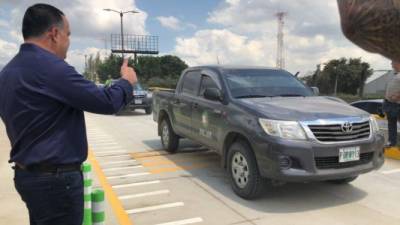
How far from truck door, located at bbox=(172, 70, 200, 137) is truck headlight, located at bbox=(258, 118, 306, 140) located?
8.08ft

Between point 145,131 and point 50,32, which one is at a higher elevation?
point 50,32

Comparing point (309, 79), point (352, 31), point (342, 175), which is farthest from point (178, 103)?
point (309, 79)

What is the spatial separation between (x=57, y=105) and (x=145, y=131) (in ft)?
33.6

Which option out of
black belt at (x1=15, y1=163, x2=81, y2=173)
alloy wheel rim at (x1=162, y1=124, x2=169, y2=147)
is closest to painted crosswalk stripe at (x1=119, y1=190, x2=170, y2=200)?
alloy wheel rim at (x1=162, y1=124, x2=169, y2=147)

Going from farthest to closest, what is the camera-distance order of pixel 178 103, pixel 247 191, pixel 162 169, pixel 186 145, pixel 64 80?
1. pixel 186 145
2. pixel 178 103
3. pixel 162 169
4. pixel 247 191
5. pixel 64 80

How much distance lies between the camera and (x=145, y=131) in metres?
12.6

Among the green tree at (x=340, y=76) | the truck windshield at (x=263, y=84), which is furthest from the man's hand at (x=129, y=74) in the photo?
the green tree at (x=340, y=76)

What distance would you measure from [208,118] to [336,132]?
2155 millimetres

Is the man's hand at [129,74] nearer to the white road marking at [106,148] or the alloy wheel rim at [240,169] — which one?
the alloy wheel rim at [240,169]

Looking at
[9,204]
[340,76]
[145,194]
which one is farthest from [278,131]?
[340,76]

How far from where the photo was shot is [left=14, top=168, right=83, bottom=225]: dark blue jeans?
2.46m

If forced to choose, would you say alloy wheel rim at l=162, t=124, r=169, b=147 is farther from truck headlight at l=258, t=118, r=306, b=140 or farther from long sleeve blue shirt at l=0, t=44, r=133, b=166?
long sleeve blue shirt at l=0, t=44, r=133, b=166

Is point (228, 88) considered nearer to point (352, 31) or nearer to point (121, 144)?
point (121, 144)

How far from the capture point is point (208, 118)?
6715 millimetres
